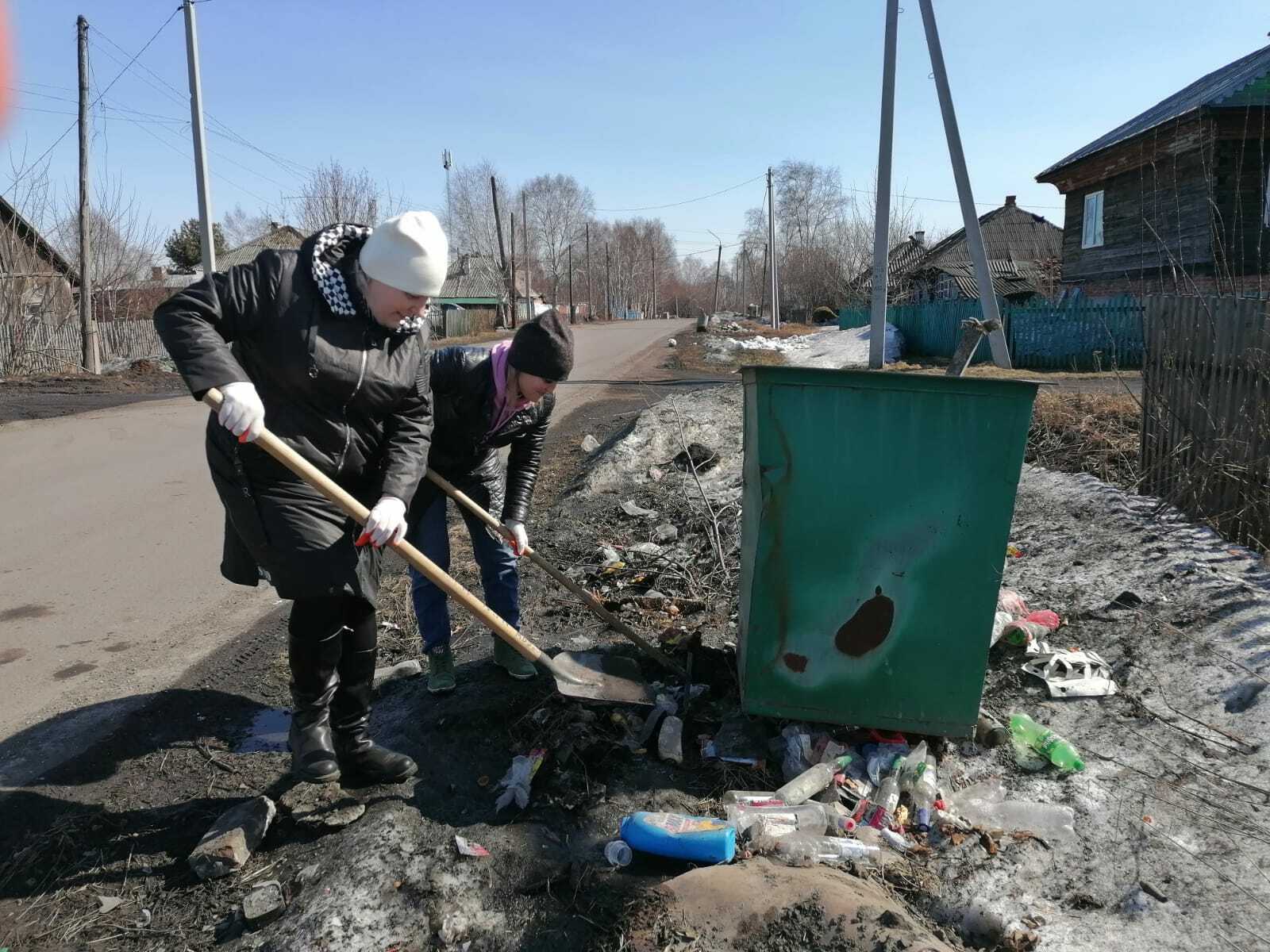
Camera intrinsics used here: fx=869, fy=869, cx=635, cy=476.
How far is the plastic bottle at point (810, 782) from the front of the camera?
8.20ft

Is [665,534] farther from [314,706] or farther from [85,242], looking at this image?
[85,242]

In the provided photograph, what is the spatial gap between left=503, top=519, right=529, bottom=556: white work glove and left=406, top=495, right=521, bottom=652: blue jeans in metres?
0.08

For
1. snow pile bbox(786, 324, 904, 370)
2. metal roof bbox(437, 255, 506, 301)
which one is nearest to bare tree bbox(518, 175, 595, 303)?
metal roof bbox(437, 255, 506, 301)

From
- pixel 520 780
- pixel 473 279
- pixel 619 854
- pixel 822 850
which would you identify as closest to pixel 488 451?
pixel 520 780

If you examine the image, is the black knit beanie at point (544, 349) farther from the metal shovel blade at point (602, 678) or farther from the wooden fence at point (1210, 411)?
the wooden fence at point (1210, 411)

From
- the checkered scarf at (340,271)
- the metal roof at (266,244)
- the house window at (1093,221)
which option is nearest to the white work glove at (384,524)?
the checkered scarf at (340,271)

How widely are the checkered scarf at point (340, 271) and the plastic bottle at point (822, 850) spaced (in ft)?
5.84

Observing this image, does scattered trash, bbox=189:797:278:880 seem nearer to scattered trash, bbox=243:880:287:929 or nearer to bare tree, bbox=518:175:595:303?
scattered trash, bbox=243:880:287:929

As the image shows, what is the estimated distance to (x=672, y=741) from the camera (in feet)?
9.16

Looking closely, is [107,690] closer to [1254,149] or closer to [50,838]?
[50,838]

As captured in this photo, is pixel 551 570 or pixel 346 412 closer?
pixel 346 412

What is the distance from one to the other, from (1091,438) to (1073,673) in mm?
3880

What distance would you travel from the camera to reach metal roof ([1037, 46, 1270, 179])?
1546 centimetres

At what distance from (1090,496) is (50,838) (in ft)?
15.9
